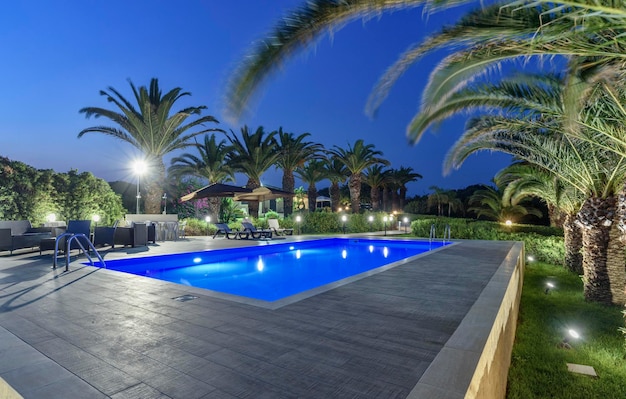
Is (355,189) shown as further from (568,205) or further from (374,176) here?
(568,205)

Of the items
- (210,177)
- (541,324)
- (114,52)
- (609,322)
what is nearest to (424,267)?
(541,324)

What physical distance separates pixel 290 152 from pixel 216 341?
20.6m

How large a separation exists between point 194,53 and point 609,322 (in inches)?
2332

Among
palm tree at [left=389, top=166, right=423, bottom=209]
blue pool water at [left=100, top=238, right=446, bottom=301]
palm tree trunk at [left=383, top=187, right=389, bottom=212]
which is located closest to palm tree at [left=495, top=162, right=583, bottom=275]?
blue pool water at [left=100, top=238, right=446, bottom=301]

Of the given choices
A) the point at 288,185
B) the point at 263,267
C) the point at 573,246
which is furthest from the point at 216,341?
the point at 288,185

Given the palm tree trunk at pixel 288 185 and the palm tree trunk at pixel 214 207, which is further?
the palm tree trunk at pixel 288 185

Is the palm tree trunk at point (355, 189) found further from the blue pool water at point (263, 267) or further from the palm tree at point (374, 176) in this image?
the blue pool water at point (263, 267)

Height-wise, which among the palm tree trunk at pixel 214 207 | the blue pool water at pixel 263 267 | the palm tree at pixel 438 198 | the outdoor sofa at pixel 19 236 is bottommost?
the blue pool water at pixel 263 267

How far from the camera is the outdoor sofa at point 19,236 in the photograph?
8.16 m

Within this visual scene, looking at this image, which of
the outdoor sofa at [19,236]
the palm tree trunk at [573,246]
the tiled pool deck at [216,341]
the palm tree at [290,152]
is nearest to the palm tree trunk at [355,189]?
the palm tree at [290,152]

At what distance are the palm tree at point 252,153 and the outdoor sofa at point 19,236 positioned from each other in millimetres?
12554

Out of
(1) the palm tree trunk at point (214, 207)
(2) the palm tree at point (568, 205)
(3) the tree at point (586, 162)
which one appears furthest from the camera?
(1) the palm tree trunk at point (214, 207)

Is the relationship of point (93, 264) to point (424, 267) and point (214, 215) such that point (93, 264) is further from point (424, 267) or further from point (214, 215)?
point (214, 215)

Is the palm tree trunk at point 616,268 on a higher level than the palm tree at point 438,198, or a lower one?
lower
